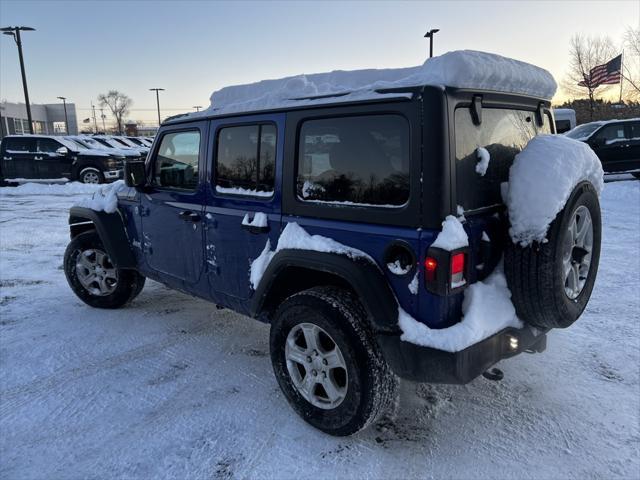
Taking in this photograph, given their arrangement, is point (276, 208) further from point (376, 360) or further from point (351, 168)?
point (376, 360)

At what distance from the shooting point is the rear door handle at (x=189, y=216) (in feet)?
11.5

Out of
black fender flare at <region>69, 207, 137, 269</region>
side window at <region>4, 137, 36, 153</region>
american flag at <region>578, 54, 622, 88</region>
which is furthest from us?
american flag at <region>578, 54, 622, 88</region>

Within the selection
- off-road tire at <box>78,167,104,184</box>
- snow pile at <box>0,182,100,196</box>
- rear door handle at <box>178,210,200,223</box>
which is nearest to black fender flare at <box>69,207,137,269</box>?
rear door handle at <box>178,210,200,223</box>

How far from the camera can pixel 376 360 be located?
2484mm

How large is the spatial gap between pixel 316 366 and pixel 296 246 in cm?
69

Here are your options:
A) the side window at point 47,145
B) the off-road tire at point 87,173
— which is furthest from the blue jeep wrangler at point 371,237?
the side window at point 47,145

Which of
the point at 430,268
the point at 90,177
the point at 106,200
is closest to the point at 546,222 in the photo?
the point at 430,268

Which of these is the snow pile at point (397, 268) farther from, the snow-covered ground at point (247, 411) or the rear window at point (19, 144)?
the rear window at point (19, 144)

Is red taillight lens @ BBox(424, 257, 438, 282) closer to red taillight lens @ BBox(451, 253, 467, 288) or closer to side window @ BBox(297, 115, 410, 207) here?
red taillight lens @ BBox(451, 253, 467, 288)

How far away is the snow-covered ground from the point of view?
2.47m

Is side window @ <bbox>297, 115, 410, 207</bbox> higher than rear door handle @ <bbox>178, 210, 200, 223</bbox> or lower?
higher

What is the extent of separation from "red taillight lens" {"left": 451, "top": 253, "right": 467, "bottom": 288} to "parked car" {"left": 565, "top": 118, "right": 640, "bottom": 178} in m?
13.1

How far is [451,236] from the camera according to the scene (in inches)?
85.7

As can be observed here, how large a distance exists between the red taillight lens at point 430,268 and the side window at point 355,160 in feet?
1.05
